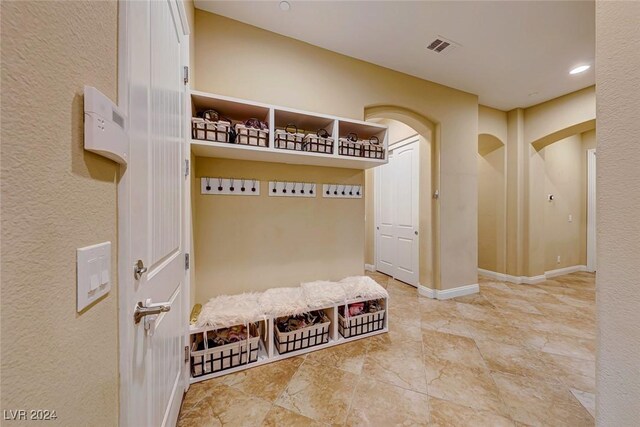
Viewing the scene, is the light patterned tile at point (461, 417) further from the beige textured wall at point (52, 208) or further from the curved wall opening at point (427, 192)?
the curved wall opening at point (427, 192)

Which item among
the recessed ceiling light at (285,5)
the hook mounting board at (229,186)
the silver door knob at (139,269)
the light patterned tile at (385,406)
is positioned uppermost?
the recessed ceiling light at (285,5)

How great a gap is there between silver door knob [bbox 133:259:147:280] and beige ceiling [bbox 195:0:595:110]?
217 centimetres

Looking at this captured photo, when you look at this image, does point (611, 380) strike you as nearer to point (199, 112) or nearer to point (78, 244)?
point (78, 244)

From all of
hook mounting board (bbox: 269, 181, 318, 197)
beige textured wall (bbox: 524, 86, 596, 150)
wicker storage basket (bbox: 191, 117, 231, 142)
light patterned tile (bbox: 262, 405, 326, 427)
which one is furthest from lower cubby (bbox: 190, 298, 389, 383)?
beige textured wall (bbox: 524, 86, 596, 150)

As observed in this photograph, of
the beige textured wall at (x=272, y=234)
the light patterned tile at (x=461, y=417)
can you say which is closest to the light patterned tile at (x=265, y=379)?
the beige textured wall at (x=272, y=234)

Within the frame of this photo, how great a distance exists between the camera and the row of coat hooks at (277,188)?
2.02m

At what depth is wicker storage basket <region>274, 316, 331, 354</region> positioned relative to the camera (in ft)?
6.27

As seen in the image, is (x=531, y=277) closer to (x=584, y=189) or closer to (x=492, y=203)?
(x=492, y=203)

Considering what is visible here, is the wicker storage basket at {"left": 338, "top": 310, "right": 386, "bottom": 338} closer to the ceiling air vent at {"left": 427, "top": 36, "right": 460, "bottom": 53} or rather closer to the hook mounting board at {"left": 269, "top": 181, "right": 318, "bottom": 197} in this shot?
the hook mounting board at {"left": 269, "top": 181, "right": 318, "bottom": 197}

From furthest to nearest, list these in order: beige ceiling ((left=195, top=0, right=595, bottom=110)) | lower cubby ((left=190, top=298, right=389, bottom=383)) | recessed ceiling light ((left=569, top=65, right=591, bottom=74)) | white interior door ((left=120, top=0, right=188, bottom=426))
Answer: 1. recessed ceiling light ((left=569, top=65, right=591, bottom=74))
2. beige ceiling ((left=195, top=0, right=595, bottom=110))
3. lower cubby ((left=190, top=298, right=389, bottom=383))
4. white interior door ((left=120, top=0, right=188, bottom=426))

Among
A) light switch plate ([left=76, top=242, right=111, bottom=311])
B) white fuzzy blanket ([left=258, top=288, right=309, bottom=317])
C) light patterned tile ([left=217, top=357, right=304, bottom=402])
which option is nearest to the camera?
light switch plate ([left=76, top=242, right=111, bottom=311])

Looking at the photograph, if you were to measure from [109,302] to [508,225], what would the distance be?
16.8ft

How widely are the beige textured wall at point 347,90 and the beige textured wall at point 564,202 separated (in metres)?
2.03

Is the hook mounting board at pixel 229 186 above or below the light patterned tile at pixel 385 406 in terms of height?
above
